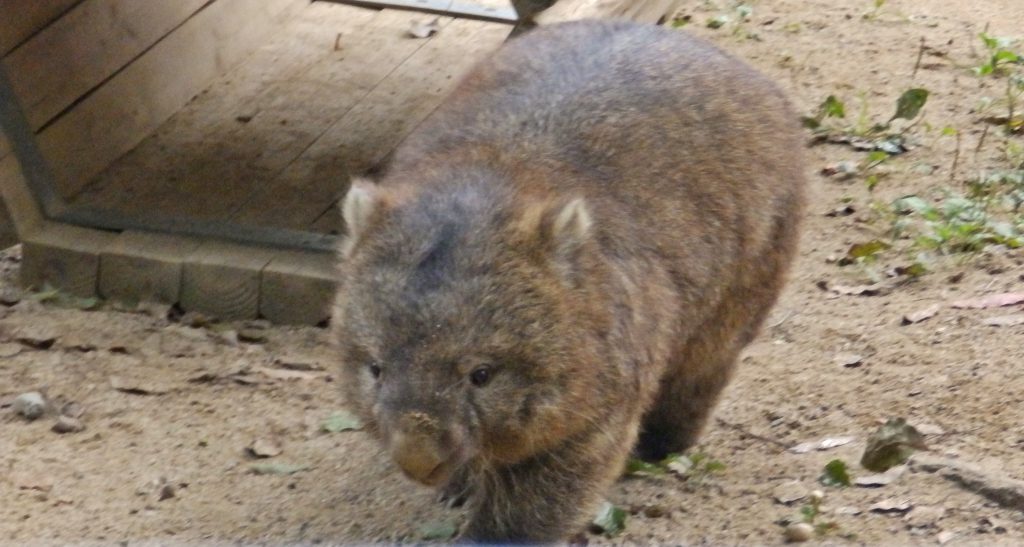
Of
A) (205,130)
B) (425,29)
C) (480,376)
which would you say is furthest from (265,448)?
(425,29)

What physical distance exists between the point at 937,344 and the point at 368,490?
186 cm

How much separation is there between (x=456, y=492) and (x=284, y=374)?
3.74 feet

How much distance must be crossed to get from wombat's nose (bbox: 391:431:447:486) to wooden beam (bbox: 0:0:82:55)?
2988mm

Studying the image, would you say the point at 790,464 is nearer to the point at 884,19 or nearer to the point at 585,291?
the point at 585,291

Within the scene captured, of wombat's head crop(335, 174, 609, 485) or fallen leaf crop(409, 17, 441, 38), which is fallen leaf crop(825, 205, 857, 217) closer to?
fallen leaf crop(409, 17, 441, 38)

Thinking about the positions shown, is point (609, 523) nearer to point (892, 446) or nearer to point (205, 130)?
point (892, 446)

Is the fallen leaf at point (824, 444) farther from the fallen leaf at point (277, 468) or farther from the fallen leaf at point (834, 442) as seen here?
the fallen leaf at point (277, 468)

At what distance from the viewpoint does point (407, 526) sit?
3904mm

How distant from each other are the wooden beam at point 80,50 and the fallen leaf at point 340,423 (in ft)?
6.16

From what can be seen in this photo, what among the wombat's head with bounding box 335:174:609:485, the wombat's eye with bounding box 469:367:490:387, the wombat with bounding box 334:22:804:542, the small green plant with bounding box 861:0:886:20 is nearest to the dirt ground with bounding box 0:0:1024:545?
the wombat with bounding box 334:22:804:542

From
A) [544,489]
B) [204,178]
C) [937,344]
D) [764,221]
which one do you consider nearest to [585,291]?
[544,489]

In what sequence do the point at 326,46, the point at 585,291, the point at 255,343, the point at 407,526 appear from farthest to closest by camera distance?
the point at 326,46, the point at 255,343, the point at 407,526, the point at 585,291

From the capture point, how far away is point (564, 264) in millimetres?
3424

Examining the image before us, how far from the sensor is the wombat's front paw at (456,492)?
3.77 m
